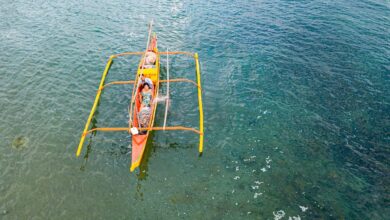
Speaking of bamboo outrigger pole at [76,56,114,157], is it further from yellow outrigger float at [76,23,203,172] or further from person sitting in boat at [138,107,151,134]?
person sitting in boat at [138,107,151,134]

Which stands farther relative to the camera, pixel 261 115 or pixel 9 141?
Result: pixel 261 115

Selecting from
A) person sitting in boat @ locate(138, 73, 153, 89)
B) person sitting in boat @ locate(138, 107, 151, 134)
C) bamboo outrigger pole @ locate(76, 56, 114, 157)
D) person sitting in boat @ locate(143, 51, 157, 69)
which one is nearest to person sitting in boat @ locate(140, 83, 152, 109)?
person sitting in boat @ locate(138, 73, 153, 89)

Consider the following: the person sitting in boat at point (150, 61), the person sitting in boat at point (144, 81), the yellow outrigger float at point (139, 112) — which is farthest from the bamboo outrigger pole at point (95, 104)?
the person sitting in boat at point (150, 61)

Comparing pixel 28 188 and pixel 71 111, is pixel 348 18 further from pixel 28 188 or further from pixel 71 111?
pixel 28 188

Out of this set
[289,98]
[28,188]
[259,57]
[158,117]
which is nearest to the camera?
[28,188]

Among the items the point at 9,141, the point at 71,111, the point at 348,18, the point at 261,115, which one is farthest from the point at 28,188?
the point at 348,18

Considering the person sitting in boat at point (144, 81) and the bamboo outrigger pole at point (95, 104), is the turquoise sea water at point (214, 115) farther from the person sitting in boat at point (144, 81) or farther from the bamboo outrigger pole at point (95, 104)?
the person sitting in boat at point (144, 81)

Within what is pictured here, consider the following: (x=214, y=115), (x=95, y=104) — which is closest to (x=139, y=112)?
(x=95, y=104)

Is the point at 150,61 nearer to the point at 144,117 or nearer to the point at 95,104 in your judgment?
the point at 95,104
